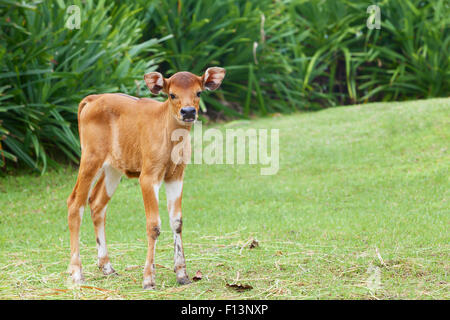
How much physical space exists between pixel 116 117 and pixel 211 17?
810 centimetres

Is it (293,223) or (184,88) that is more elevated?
(184,88)

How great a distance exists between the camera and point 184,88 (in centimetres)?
504

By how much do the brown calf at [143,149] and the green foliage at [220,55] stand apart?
3.99 meters

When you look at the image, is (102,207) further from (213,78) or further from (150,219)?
(213,78)

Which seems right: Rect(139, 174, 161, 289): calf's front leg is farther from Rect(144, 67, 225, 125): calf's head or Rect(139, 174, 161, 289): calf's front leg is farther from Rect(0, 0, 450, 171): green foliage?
Rect(0, 0, 450, 171): green foliage

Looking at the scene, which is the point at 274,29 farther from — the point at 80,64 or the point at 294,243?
the point at 294,243

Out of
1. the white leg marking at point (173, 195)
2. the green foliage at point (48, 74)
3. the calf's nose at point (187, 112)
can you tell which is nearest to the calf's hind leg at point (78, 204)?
the white leg marking at point (173, 195)

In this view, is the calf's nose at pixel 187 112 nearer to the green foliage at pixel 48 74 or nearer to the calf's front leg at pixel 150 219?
the calf's front leg at pixel 150 219

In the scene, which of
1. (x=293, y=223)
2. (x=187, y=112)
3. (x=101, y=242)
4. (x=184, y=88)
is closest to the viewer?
(x=187, y=112)

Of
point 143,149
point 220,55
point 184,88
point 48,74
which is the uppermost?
point 220,55

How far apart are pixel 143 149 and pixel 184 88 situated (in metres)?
0.64

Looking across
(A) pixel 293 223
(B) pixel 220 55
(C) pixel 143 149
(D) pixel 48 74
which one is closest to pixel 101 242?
(C) pixel 143 149

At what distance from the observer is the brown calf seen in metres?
5.18

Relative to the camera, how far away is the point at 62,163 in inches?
412
